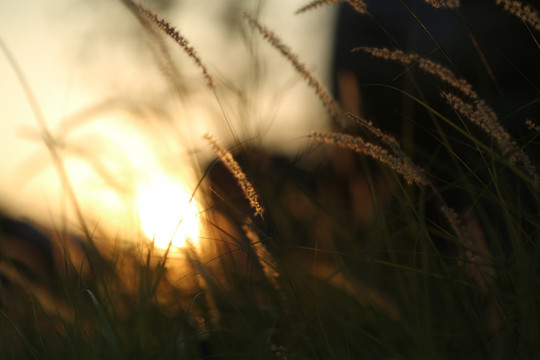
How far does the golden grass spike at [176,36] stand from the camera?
0.99m

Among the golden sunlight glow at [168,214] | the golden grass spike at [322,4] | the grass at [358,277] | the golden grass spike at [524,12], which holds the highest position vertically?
the golden grass spike at [322,4]

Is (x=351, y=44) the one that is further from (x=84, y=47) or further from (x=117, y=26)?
(x=84, y=47)

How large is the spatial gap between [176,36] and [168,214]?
1.12 feet

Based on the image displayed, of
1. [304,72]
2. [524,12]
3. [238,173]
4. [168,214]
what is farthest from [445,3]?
[168,214]

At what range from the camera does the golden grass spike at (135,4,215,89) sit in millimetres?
987

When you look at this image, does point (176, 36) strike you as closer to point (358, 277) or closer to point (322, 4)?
point (322, 4)

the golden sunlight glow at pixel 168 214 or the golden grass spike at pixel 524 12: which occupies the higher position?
the golden sunlight glow at pixel 168 214

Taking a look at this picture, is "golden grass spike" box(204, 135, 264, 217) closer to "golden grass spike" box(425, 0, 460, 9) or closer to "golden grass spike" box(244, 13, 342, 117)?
"golden grass spike" box(244, 13, 342, 117)

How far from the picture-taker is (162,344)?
3.51ft

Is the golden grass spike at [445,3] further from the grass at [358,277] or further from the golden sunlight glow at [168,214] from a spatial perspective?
the golden sunlight glow at [168,214]

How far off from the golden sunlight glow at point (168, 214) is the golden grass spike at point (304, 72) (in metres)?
0.27

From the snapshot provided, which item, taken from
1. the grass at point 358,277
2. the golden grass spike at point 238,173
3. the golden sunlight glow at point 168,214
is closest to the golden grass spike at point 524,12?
the grass at point 358,277

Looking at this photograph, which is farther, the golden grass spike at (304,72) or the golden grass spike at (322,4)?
the golden grass spike at (322,4)

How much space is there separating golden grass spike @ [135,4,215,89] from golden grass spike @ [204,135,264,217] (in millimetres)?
102
